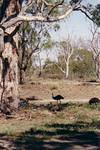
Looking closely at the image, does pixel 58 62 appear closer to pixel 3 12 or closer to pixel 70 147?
pixel 3 12

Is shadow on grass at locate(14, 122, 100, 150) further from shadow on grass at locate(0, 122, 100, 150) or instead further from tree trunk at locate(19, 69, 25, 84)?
tree trunk at locate(19, 69, 25, 84)

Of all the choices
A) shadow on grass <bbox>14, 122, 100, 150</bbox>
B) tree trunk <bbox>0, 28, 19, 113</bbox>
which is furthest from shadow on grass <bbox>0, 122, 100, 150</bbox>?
tree trunk <bbox>0, 28, 19, 113</bbox>

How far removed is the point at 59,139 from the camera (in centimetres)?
1434

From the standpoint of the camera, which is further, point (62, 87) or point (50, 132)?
point (62, 87)

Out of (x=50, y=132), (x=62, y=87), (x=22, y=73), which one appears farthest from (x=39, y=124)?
(x=22, y=73)

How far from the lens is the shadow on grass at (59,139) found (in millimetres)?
13078

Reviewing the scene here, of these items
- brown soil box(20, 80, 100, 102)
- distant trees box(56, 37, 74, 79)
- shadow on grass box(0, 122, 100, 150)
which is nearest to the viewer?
shadow on grass box(0, 122, 100, 150)

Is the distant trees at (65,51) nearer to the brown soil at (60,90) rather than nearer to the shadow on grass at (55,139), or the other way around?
the brown soil at (60,90)

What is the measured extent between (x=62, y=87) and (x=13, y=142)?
28633 millimetres

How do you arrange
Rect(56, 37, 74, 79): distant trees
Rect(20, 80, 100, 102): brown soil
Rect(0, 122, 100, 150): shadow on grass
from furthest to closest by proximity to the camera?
Rect(56, 37, 74, 79): distant trees
Rect(20, 80, 100, 102): brown soil
Rect(0, 122, 100, 150): shadow on grass

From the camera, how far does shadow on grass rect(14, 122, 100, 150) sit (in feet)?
42.9

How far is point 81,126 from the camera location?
56.5 ft

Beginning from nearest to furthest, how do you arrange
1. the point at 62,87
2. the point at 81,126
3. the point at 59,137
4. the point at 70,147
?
the point at 70,147
the point at 59,137
the point at 81,126
the point at 62,87

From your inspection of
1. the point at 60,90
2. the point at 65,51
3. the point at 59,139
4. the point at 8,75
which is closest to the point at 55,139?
the point at 59,139
